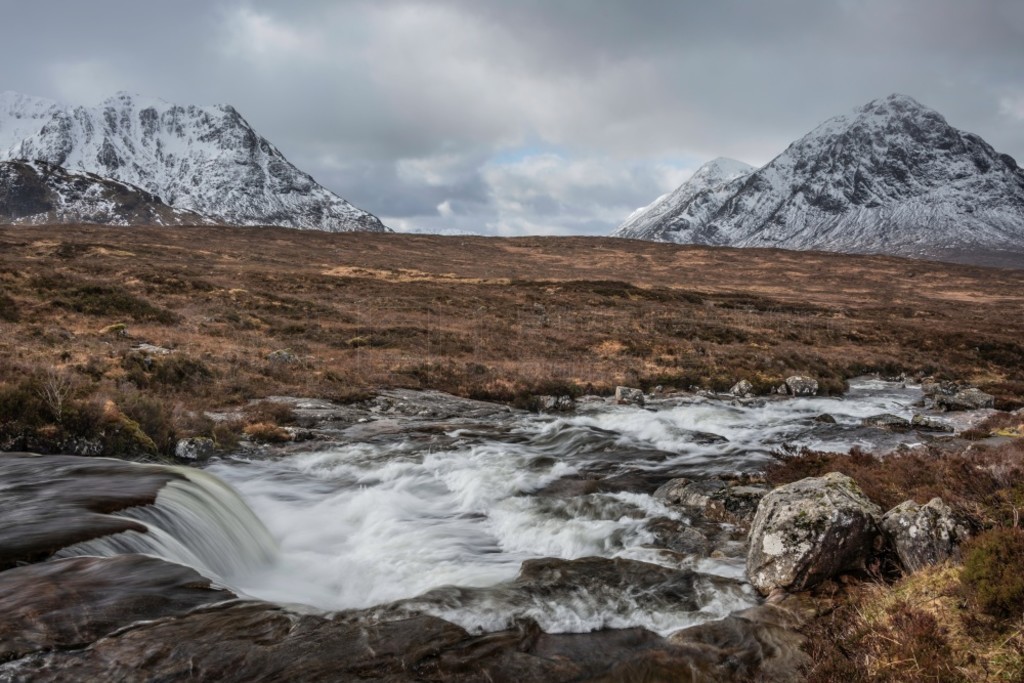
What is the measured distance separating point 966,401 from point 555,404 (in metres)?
15.3

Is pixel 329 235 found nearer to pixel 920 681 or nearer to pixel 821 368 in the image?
pixel 821 368

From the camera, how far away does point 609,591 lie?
24.8 feet

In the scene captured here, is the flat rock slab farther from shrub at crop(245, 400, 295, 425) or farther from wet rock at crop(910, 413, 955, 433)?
wet rock at crop(910, 413, 955, 433)

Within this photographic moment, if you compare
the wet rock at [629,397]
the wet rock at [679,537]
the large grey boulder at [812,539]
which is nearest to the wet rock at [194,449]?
the wet rock at [679,537]

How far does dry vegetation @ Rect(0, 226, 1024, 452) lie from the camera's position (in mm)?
16506

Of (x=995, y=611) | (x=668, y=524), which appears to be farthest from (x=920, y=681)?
(x=668, y=524)

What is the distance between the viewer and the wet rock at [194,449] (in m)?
12.9

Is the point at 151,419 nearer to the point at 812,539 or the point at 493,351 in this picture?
the point at 812,539

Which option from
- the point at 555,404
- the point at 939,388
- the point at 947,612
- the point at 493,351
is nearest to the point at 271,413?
the point at 555,404

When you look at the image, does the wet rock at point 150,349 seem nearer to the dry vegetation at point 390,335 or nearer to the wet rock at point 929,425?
the dry vegetation at point 390,335

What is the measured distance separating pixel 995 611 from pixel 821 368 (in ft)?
81.6

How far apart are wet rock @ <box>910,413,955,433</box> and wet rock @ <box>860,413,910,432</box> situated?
224 millimetres

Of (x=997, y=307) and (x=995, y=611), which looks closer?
(x=995, y=611)

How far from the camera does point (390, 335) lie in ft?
97.9
